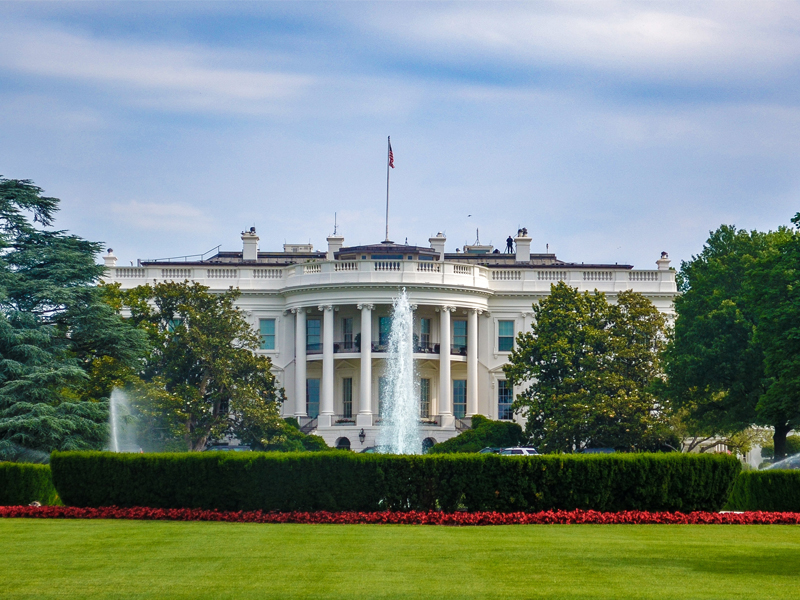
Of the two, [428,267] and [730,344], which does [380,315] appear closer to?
[428,267]

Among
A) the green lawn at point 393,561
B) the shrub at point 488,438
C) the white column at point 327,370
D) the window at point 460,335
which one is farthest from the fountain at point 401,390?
the green lawn at point 393,561

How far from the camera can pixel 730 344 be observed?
160 feet

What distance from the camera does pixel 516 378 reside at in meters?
58.3

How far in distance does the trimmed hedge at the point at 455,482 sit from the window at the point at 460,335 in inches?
1711

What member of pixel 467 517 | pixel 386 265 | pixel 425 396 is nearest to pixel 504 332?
pixel 425 396

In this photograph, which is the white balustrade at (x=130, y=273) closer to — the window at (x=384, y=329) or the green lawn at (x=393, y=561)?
the window at (x=384, y=329)

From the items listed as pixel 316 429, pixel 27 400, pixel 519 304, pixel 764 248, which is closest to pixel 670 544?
A: pixel 27 400

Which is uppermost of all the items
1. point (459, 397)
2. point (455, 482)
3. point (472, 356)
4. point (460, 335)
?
point (460, 335)

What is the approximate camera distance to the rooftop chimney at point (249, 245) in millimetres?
79500

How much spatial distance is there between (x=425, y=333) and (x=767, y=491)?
1628 inches

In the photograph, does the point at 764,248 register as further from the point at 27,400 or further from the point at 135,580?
the point at 135,580

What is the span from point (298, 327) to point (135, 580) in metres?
51.7

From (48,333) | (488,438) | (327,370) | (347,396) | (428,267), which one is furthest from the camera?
(347,396)

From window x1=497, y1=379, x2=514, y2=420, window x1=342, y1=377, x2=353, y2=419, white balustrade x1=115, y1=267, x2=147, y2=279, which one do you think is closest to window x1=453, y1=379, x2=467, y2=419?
window x1=497, y1=379, x2=514, y2=420
